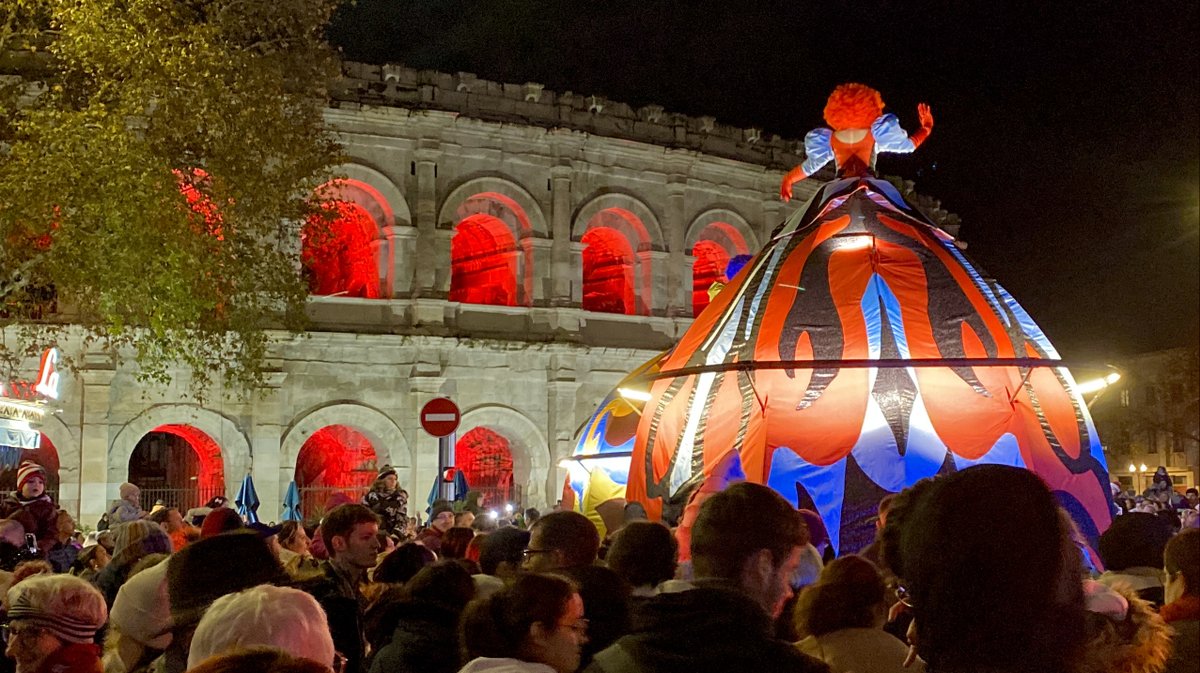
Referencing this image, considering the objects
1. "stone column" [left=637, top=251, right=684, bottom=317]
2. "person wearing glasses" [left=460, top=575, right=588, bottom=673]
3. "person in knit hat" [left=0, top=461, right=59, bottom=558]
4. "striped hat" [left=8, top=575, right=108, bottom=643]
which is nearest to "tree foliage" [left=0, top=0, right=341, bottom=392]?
"person in knit hat" [left=0, top=461, right=59, bottom=558]

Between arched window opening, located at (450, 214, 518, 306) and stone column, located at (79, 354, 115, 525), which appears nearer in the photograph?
stone column, located at (79, 354, 115, 525)

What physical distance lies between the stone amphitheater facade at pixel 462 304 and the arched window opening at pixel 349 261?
294 mm

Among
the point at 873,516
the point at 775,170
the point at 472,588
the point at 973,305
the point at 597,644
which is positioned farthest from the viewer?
the point at 775,170

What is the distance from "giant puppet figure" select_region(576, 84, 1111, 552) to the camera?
427 inches

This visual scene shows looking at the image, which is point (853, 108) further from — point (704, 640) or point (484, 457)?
point (484, 457)

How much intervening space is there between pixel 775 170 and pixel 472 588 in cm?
2570

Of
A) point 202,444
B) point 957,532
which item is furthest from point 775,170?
point 957,532

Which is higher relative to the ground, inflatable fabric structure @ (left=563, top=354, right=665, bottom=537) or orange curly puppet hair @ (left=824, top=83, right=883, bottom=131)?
orange curly puppet hair @ (left=824, top=83, right=883, bottom=131)

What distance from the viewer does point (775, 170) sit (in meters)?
29.8

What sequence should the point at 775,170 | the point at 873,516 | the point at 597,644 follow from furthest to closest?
the point at 775,170 < the point at 873,516 < the point at 597,644

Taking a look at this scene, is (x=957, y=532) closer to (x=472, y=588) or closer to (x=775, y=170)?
(x=472, y=588)

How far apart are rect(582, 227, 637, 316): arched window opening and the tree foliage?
13.0 metres

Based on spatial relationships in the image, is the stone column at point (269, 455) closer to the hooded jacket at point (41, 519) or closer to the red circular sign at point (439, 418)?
the red circular sign at point (439, 418)

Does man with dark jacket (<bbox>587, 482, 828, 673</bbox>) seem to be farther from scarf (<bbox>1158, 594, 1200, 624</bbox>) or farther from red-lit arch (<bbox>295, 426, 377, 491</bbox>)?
red-lit arch (<bbox>295, 426, 377, 491</bbox>)
